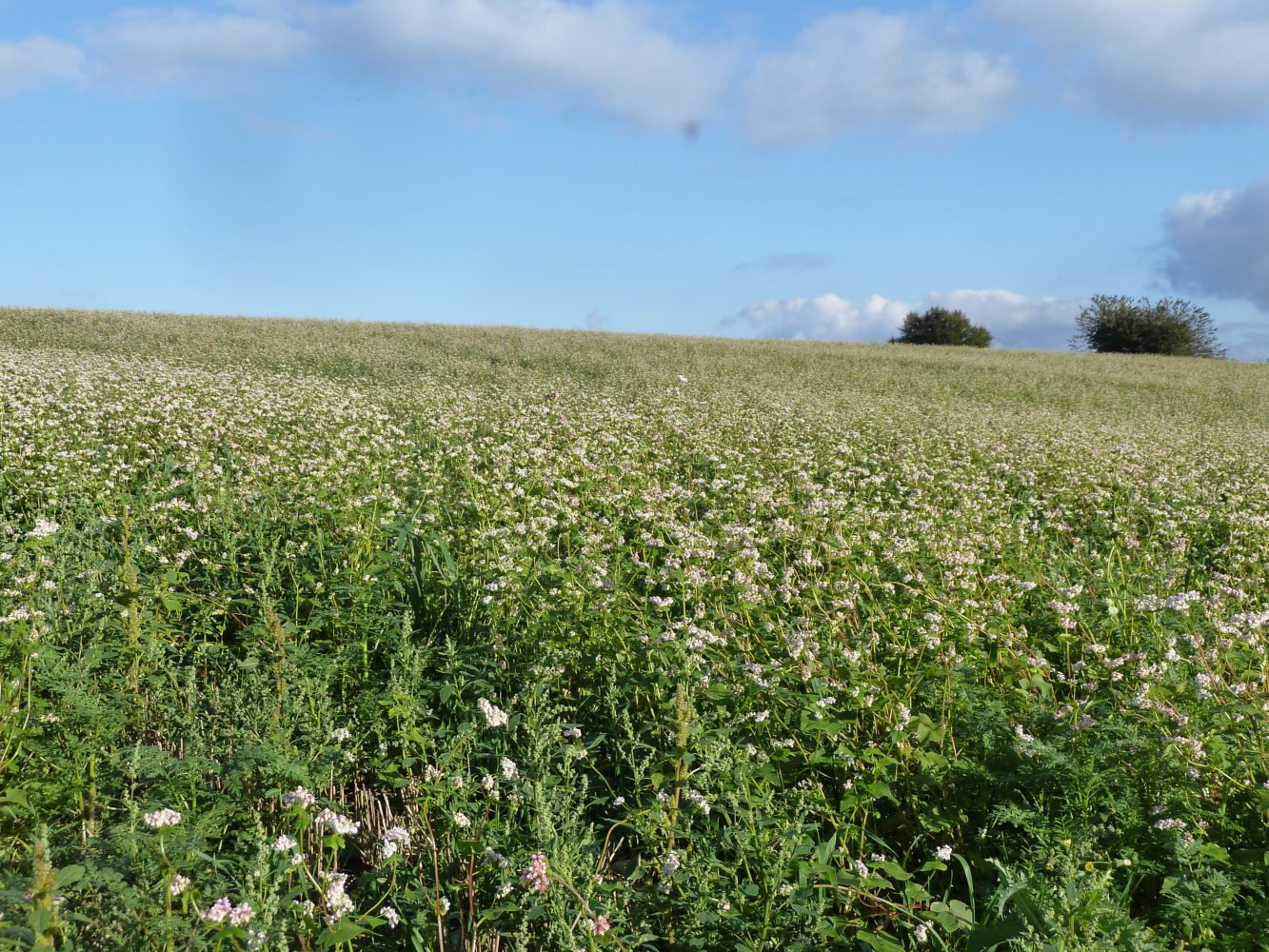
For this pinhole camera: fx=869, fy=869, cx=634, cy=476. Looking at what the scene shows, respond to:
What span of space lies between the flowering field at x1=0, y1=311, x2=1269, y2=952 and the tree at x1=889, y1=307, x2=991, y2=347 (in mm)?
53091

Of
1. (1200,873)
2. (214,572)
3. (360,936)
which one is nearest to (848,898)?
(1200,873)

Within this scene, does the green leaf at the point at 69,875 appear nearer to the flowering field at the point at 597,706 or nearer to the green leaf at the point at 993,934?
the flowering field at the point at 597,706

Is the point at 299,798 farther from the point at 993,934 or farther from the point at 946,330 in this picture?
the point at 946,330

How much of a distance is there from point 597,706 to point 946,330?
198 ft

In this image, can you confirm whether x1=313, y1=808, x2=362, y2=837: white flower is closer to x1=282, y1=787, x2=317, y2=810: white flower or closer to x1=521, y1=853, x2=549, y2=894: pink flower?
x1=282, y1=787, x2=317, y2=810: white flower

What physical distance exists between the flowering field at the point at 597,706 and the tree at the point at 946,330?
53.1 metres

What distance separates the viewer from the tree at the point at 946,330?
59.7 metres

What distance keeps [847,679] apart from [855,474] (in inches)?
239

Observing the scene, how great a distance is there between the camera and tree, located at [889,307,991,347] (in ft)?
196

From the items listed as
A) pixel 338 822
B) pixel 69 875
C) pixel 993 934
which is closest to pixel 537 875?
pixel 338 822

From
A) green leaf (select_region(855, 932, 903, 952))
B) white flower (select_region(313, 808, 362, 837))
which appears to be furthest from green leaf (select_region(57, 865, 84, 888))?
green leaf (select_region(855, 932, 903, 952))

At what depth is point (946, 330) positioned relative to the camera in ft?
196

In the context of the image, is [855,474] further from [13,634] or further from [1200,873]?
[13,634]

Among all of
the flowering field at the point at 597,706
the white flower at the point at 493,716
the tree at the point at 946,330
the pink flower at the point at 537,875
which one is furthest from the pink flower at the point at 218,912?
the tree at the point at 946,330
